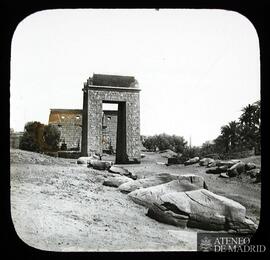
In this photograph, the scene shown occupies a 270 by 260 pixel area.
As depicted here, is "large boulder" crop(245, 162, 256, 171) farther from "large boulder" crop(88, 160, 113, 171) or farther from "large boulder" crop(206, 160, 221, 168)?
"large boulder" crop(88, 160, 113, 171)

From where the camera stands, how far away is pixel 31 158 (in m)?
5.06

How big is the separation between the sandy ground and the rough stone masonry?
0.48 m

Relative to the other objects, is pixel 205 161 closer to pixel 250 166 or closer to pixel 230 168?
pixel 230 168

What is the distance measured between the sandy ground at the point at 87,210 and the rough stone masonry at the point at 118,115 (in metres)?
0.48

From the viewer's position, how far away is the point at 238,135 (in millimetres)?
4457

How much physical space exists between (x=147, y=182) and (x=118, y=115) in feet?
4.83

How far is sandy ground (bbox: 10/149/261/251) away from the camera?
12.8 feet

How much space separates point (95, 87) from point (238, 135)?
2.46 metres

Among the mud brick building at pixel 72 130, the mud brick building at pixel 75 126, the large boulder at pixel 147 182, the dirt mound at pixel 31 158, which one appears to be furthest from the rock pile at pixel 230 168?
the dirt mound at pixel 31 158

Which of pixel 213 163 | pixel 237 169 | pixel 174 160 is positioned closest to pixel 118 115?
pixel 174 160

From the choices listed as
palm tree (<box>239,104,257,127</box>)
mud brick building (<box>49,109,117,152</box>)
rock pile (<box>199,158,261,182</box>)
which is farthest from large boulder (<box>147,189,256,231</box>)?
mud brick building (<box>49,109,117,152</box>)

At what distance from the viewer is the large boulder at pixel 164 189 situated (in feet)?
15.6
